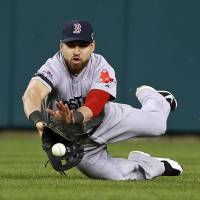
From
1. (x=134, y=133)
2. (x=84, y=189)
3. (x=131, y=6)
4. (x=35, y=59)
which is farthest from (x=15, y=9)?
(x=84, y=189)

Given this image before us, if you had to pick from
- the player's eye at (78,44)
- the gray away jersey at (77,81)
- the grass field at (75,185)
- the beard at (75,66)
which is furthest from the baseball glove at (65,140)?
the player's eye at (78,44)

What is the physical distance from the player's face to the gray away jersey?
108 millimetres

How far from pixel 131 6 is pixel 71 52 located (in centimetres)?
682

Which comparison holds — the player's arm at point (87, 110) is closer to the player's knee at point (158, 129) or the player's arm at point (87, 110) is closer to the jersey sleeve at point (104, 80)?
the jersey sleeve at point (104, 80)

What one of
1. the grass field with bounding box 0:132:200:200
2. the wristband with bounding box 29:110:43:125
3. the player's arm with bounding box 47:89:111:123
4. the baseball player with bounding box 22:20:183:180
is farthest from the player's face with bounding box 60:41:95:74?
the grass field with bounding box 0:132:200:200

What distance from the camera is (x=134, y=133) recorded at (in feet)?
21.8

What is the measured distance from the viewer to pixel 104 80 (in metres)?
6.32

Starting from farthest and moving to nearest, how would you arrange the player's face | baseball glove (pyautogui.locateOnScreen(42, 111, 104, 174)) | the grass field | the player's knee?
the player's knee < the player's face < baseball glove (pyautogui.locateOnScreen(42, 111, 104, 174)) < the grass field

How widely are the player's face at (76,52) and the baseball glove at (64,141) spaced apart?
48 centimetres

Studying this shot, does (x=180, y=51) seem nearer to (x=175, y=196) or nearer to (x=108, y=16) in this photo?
(x=108, y=16)

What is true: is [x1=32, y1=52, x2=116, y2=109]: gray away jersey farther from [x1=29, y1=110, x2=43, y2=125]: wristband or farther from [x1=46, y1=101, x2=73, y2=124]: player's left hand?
[x1=46, y1=101, x2=73, y2=124]: player's left hand

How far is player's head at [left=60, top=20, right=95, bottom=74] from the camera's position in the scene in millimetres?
6184

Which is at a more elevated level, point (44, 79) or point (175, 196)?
point (44, 79)

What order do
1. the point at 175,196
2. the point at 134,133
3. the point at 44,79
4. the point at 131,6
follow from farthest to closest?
1. the point at 131,6
2. the point at 134,133
3. the point at 44,79
4. the point at 175,196
